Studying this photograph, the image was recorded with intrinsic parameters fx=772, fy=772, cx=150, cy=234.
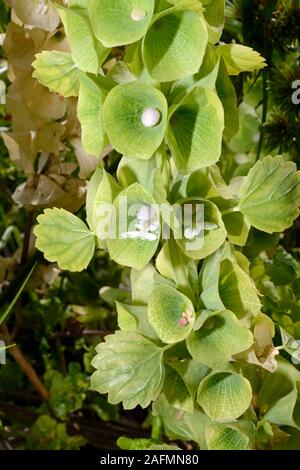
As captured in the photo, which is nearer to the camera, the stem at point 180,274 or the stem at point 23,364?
the stem at point 180,274

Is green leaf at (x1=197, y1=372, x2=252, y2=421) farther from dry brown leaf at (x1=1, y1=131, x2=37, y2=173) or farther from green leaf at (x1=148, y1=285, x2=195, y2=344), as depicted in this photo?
dry brown leaf at (x1=1, y1=131, x2=37, y2=173)

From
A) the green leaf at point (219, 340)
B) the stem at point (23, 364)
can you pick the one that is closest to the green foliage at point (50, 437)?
the stem at point (23, 364)

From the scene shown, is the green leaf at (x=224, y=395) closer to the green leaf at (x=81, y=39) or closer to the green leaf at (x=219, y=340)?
the green leaf at (x=219, y=340)

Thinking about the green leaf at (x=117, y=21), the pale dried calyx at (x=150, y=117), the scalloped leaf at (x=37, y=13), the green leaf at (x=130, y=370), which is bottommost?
the green leaf at (x=130, y=370)

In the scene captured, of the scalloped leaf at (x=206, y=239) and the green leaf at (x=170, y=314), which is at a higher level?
the scalloped leaf at (x=206, y=239)

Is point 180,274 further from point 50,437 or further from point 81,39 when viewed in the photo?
point 50,437

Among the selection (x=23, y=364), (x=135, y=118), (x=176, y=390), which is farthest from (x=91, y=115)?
(x=23, y=364)

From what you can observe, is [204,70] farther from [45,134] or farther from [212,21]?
[45,134]

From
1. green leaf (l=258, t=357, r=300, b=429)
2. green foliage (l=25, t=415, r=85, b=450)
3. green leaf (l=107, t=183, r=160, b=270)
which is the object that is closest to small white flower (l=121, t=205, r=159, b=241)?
green leaf (l=107, t=183, r=160, b=270)
